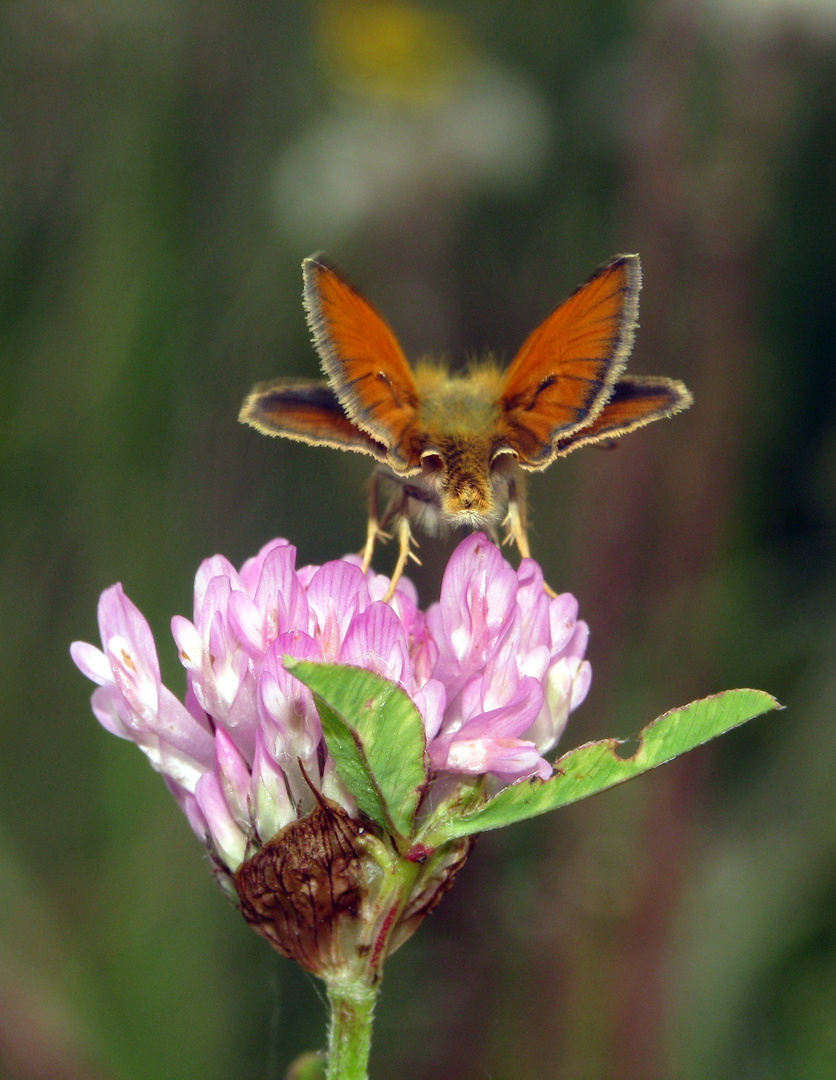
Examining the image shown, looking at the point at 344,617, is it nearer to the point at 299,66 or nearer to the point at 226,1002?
the point at 226,1002

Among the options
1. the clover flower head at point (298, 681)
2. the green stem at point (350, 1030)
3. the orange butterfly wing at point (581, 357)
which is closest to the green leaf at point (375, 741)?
the clover flower head at point (298, 681)

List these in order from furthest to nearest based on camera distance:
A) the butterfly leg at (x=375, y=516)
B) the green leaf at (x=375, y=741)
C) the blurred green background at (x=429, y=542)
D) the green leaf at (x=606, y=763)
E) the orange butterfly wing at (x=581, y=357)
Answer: the blurred green background at (x=429, y=542), the butterfly leg at (x=375, y=516), the orange butterfly wing at (x=581, y=357), the green leaf at (x=606, y=763), the green leaf at (x=375, y=741)

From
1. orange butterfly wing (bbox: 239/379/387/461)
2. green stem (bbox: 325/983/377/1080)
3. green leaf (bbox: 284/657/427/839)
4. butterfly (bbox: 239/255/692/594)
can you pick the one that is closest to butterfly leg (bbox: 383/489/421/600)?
butterfly (bbox: 239/255/692/594)

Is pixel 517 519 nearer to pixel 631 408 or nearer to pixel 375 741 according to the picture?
pixel 631 408

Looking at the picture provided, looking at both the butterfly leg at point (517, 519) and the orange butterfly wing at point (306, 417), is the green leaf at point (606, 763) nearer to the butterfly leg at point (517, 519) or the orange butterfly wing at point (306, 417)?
the butterfly leg at point (517, 519)

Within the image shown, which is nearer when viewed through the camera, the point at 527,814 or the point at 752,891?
the point at 527,814

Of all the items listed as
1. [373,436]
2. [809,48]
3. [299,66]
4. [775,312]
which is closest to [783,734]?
[775,312]

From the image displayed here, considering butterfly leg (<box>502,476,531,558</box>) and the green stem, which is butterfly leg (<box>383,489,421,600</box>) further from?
the green stem
